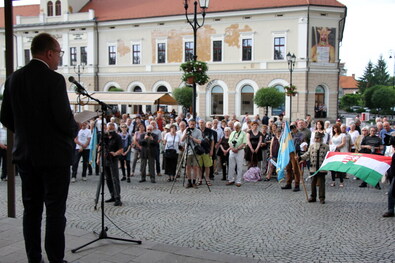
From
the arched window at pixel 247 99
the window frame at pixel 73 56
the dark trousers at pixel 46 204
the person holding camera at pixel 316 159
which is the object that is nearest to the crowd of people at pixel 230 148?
the person holding camera at pixel 316 159

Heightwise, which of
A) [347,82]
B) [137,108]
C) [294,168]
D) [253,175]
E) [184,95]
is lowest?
[253,175]

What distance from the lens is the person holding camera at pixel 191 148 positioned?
11068 millimetres

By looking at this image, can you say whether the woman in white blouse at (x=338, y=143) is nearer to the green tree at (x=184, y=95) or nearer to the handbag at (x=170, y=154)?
the handbag at (x=170, y=154)

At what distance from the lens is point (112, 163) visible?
893 centimetres

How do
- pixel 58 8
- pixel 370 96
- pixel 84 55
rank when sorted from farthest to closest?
pixel 370 96 → pixel 58 8 → pixel 84 55

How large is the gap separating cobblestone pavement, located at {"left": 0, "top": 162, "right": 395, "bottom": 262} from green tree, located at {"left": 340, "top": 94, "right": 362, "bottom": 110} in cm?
7252

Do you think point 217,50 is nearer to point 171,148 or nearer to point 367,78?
point 171,148

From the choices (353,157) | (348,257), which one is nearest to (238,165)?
(353,157)

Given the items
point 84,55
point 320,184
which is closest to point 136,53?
point 84,55

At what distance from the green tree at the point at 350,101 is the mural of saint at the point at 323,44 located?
42925mm

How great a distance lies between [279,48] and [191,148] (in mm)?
29103

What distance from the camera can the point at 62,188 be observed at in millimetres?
3729

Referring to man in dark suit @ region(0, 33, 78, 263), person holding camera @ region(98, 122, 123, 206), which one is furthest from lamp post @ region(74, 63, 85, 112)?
man in dark suit @ region(0, 33, 78, 263)

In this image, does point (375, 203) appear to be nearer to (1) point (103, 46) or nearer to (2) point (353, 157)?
(2) point (353, 157)
